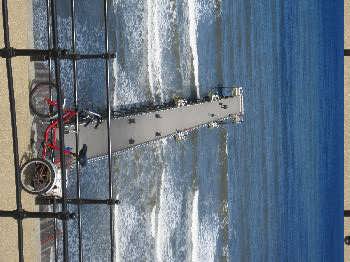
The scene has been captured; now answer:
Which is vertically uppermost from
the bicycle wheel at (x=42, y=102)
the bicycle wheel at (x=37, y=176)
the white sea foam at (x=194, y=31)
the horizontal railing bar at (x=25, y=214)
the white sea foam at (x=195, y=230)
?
the white sea foam at (x=194, y=31)

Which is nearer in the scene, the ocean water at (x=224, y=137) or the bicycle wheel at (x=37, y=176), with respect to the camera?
the bicycle wheel at (x=37, y=176)

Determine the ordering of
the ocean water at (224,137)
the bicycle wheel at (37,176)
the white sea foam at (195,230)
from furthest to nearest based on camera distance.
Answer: the white sea foam at (195,230)
the ocean water at (224,137)
the bicycle wheel at (37,176)

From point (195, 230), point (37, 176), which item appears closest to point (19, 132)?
point (37, 176)

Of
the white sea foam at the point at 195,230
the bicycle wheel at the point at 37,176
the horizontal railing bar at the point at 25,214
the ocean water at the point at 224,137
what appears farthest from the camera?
the white sea foam at the point at 195,230

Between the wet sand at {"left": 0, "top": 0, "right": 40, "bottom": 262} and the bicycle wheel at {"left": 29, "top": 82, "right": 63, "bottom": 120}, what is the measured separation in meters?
0.01

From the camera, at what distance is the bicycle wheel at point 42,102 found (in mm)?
1438

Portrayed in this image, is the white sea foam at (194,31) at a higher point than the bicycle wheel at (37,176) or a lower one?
higher

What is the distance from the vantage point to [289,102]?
3.56 meters

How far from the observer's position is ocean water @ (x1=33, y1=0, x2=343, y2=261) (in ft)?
6.15

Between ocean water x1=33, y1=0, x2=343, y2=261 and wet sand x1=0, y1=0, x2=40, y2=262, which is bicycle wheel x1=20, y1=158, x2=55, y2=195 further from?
ocean water x1=33, y1=0, x2=343, y2=261

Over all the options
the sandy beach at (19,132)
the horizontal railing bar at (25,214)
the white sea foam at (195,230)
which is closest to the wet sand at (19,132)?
the sandy beach at (19,132)

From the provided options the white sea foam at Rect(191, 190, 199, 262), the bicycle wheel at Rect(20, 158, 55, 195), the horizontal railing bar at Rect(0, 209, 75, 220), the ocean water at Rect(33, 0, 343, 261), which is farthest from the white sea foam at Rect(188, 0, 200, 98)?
the horizontal railing bar at Rect(0, 209, 75, 220)

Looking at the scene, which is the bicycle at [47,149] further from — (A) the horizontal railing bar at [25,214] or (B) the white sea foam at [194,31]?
(B) the white sea foam at [194,31]

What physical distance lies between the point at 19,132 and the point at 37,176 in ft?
0.37
